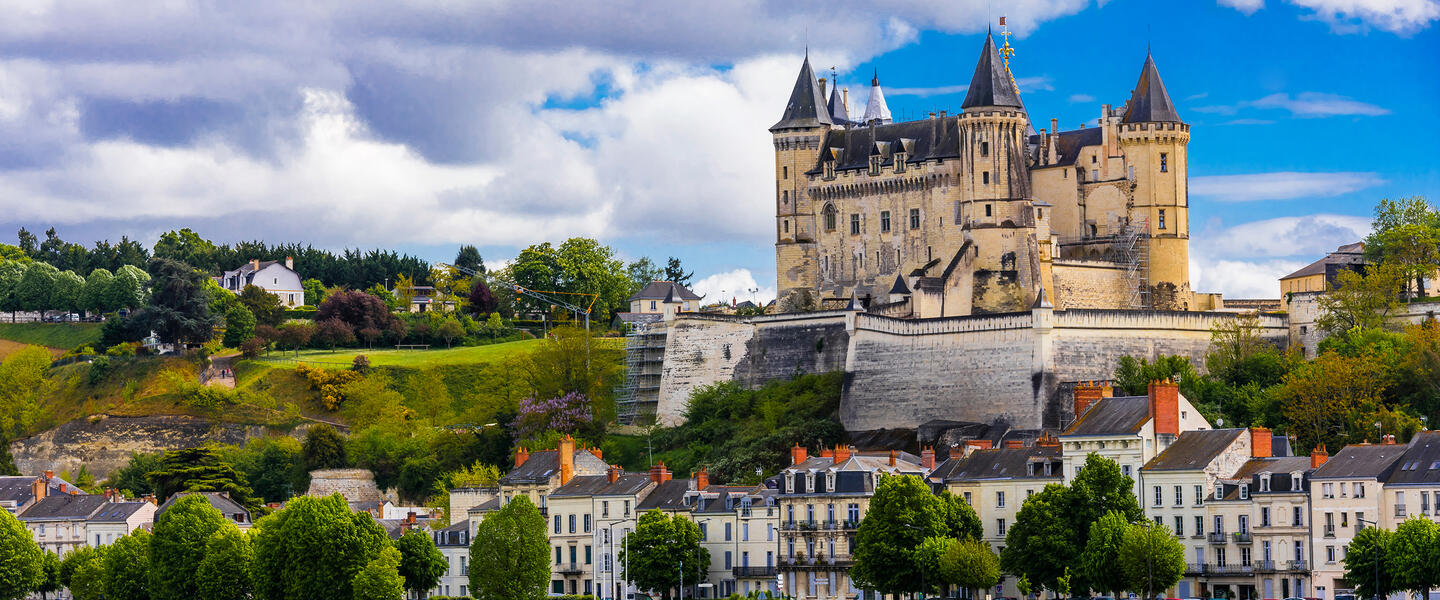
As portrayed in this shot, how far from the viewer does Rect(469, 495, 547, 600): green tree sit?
73562 mm

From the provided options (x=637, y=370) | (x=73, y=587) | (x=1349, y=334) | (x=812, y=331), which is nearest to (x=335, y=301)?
(x=637, y=370)

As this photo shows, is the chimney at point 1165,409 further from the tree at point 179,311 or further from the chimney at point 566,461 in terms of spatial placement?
the tree at point 179,311

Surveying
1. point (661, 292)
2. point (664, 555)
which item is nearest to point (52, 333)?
point (661, 292)

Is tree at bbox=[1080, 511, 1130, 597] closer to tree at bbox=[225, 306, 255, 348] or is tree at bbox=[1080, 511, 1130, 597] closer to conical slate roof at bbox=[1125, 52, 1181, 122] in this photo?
conical slate roof at bbox=[1125, 52, 1181, 122]

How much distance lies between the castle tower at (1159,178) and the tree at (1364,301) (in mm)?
8087

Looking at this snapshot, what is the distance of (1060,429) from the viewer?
→ 283ft

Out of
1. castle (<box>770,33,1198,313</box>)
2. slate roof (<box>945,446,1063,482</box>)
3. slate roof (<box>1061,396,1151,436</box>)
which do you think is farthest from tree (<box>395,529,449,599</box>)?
castle (<box>770,33,1198,313</box>)

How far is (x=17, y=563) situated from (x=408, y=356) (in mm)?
44685

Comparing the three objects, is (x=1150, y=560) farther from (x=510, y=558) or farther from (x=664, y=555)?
(x=510, y=558)

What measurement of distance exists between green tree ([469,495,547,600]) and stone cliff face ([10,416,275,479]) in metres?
42.7

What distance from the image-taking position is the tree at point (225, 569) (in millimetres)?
78062

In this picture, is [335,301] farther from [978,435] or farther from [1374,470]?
[1374,470]

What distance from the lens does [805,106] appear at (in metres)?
107

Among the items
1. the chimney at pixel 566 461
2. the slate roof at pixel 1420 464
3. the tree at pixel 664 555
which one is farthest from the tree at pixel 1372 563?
the chimney at pixel 566 461
